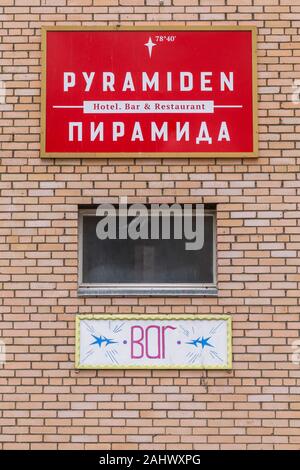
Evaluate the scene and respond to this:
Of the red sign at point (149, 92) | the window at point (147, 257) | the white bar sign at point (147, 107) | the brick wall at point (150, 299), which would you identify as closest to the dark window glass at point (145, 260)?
the window at point (147, 257)

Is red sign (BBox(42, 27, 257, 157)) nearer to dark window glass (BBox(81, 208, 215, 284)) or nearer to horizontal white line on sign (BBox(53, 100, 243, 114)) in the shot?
horizontal white line on sign (BBox(53, 100, 243, 114))

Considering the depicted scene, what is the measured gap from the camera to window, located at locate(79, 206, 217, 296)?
668 centimetres

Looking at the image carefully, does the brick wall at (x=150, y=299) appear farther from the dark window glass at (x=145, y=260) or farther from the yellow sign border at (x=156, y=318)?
the dark window glass at (x=145, y=260)

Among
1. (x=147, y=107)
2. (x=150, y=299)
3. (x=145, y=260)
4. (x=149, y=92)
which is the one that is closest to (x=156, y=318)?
(x=150, y=299)

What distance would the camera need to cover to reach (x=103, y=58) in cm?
672

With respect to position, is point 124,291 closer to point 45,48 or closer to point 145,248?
point 145,248

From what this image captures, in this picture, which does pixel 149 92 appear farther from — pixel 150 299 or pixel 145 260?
pixel 150 299

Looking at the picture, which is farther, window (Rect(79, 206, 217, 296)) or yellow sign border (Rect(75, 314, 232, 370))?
window (Rect(79, 206, 217, 296))

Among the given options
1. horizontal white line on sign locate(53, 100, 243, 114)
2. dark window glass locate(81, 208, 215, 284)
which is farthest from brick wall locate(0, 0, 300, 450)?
horizontal white line on sign locate(53, 100, 243, 114)

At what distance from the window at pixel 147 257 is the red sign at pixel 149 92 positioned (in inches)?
21.4

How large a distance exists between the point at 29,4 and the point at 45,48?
0.40 m

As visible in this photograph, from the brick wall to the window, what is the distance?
144 millimetres

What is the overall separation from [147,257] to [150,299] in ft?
1.19

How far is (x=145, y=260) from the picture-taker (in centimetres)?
672
